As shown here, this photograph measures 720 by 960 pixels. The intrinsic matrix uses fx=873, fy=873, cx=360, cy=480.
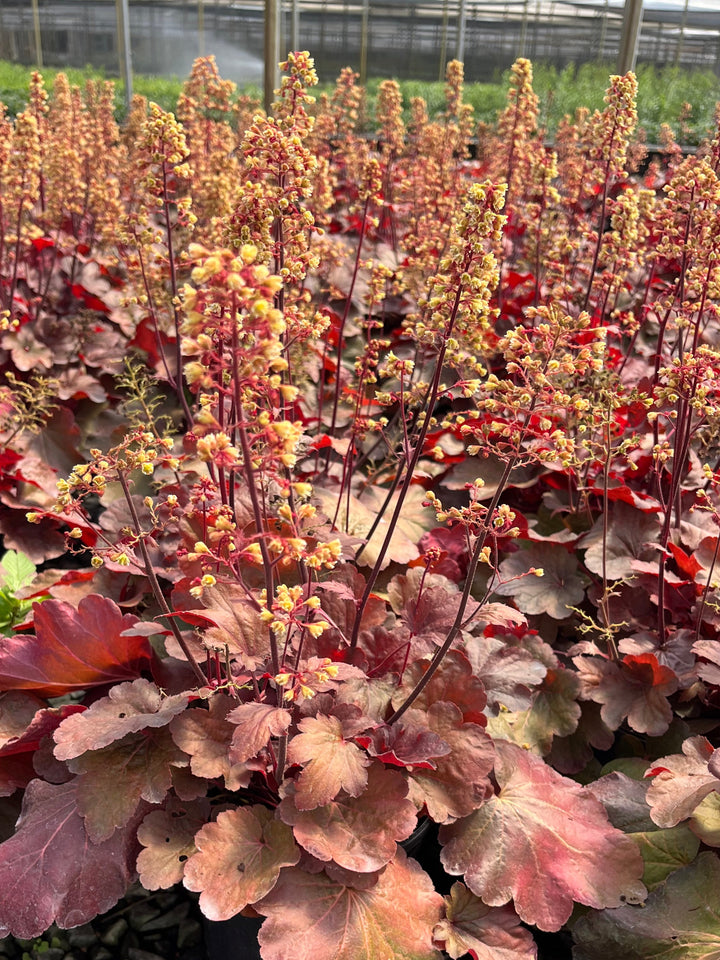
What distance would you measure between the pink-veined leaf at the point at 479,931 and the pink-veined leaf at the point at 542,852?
0.05m

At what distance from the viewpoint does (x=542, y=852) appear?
1795 mm

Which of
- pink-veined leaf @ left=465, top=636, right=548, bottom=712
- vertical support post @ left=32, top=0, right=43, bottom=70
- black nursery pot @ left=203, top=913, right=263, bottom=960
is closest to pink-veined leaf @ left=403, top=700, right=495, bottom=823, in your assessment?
Result: pink-veined leaf @ left=465, top=636, right=548, bottom=712

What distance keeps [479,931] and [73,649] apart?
1.04m

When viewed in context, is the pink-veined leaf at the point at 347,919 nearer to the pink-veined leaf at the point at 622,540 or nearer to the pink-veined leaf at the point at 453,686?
the pink-veined leaf at the point at 453,686

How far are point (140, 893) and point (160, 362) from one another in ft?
6.75

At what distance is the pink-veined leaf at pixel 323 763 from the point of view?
5.24ft

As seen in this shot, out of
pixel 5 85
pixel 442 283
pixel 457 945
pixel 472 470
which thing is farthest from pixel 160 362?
pixel 5 85

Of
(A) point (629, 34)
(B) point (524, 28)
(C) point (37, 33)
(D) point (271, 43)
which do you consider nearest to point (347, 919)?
(D) point (271, 43)

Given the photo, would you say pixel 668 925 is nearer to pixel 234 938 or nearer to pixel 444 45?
pixel 234 938

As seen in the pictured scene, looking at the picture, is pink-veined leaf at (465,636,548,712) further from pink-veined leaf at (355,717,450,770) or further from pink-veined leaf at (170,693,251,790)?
pink-veined leaf at (170,693,251,790)

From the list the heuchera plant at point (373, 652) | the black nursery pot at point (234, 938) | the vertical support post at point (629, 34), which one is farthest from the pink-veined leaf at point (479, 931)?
the vertical support post at point (629, 34)

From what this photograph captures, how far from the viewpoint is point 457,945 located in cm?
167

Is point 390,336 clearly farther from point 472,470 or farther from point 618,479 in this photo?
point 618,479

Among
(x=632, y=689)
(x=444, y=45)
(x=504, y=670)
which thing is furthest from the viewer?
(x=444, y=45)
